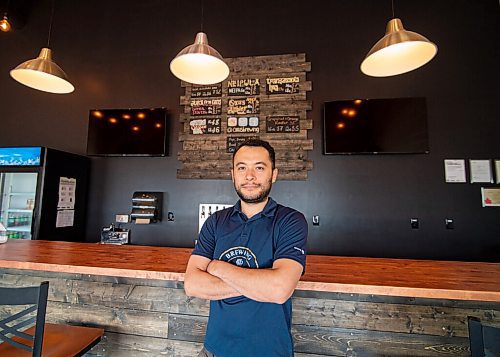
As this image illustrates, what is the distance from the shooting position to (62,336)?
1.36 m

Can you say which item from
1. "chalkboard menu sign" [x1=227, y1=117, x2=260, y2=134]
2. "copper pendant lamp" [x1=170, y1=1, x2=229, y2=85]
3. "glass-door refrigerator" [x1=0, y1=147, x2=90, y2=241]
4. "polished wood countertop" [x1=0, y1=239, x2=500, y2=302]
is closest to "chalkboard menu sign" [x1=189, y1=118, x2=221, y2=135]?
"chalkboard menu sign" [x1=227, y1=117, x2=260, y2=134]

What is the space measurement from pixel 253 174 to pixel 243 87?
7.24ft

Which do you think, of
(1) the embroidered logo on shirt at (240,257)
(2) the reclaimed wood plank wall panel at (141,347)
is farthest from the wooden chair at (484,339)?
(2) the reclaimed wood plank wall panel at (141,347)

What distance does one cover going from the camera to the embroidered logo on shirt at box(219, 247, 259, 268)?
1117mm

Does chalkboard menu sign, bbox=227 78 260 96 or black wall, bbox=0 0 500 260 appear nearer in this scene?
black wall, bbox=0 0 500 260

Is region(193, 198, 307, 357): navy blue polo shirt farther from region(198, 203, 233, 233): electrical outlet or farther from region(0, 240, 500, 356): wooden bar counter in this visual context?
region(198, 203, 233, 233): electrical outlet

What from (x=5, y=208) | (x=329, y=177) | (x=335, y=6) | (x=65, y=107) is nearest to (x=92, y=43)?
(x=65, y=107)

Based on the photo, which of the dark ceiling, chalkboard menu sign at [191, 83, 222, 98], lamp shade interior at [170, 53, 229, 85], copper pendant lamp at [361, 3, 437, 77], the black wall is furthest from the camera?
the dark ceiling

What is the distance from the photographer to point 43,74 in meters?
Result: 2.15

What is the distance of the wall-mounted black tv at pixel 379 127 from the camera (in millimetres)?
2848

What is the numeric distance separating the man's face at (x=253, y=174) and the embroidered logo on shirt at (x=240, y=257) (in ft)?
0.78

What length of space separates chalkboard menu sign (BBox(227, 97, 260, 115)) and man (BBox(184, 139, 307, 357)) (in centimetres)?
199

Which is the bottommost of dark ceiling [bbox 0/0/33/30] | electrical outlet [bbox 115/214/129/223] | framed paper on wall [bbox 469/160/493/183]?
electrical outlet [bbox 115/214/129/223]

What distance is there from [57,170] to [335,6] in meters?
3.65
